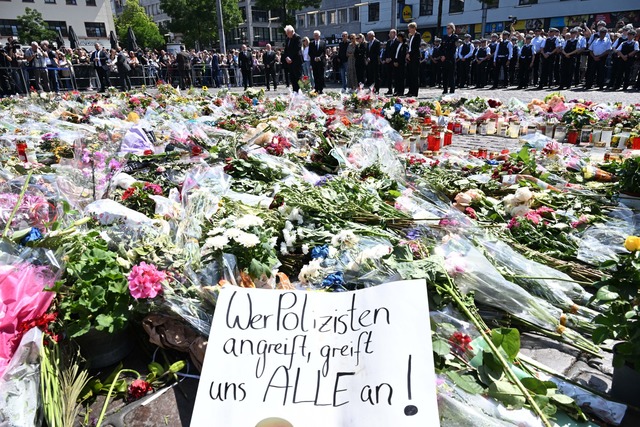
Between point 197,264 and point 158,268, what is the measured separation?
0.22 meters

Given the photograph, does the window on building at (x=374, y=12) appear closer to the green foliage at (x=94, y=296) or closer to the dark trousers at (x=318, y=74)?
the dark trousers at (x=318, y=74)

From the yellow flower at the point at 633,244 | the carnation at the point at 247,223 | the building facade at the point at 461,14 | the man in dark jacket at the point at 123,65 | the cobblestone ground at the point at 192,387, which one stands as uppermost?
the building facade at the point at 461,14

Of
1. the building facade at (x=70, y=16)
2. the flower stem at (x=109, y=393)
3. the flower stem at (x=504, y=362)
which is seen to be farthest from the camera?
the building facade at (x=70, y=16)

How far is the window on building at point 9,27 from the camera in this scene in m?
47.5

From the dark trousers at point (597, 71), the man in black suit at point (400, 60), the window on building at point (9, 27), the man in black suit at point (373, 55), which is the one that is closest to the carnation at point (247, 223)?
the man in black suit at point (400, 60)

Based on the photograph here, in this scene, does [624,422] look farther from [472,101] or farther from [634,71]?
[634,71]

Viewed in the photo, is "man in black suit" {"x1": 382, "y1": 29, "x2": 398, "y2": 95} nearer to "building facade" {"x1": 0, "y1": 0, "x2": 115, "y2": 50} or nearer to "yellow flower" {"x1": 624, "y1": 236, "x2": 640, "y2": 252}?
"yellow flower" {"x1": 624, "y1": 236, "x2": 640, "y2": 252}

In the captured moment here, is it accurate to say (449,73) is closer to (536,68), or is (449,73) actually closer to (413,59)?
(413,59)

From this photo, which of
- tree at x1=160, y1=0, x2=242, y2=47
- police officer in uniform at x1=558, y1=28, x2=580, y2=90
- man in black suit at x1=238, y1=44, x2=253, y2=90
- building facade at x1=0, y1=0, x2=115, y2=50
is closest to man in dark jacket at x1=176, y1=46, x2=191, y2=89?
man in black suit at x1=238, y1=44, x2=253, y2=90

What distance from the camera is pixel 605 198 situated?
146 inches

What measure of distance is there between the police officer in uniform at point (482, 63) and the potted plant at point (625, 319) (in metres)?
16.3

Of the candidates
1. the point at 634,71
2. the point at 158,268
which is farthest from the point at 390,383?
the point at 634,71

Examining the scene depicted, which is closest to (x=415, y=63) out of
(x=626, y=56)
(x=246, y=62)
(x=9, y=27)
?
(x=626, y=56)

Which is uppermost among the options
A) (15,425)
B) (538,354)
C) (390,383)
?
(390,383)
